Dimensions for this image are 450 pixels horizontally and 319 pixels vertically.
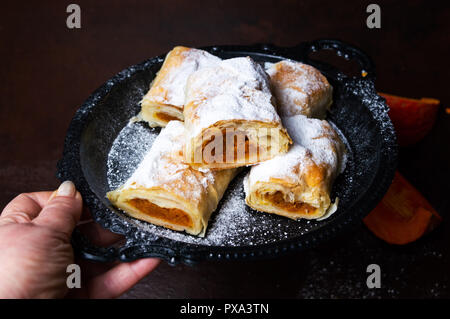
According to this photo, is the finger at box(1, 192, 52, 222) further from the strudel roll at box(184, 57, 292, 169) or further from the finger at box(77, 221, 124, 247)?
the strudel roll at box(184, 57, 292, 169)

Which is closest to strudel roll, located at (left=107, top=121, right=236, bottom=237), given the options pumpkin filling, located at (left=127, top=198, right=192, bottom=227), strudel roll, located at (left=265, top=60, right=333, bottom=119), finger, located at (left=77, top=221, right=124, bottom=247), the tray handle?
pumpkin filling, located at (left=127, top=198, right=192, bottom=227)

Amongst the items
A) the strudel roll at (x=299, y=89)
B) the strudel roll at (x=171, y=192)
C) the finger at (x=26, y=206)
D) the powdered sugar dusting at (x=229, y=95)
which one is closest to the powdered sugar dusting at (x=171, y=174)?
the strudel roll at (x=171, y=192)

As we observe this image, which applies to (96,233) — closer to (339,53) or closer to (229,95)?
(229,95)

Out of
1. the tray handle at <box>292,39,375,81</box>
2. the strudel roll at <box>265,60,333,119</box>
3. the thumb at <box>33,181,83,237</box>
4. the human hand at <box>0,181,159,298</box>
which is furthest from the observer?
the tray handle at <box>292,39,375,81</box>

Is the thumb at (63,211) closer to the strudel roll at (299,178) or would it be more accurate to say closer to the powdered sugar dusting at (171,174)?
the powdered sugar dusting at (171,174)

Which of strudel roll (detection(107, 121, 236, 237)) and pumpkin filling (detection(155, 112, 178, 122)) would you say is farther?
pumpkin filling (detection(155, 112, 178, 122))

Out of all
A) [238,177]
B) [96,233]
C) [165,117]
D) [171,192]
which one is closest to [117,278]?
[96,233]
